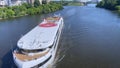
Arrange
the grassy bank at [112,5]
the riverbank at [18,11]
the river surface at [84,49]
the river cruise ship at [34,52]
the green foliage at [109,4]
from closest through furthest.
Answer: the river cruise ship at [34,52]
the river surface at [84,49]
the riverbank at [18,11]
the grassy bank at [112,5]
the green foliage at [109,4]

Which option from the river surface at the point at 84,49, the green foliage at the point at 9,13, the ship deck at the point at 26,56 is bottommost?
the river surface at the point at 84,49

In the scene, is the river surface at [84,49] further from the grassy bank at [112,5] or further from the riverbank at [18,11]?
the grassy bank at [112,5]

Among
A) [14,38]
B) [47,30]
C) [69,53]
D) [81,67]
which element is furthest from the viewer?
[14,38]

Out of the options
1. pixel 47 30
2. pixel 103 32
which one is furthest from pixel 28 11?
pixel 47 30

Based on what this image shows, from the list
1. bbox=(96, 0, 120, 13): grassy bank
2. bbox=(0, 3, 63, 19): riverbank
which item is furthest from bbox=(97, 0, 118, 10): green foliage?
bbox=(0, 3, 63, 19): riverbank

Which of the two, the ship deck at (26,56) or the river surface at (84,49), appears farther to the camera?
the river surface at (84,49)

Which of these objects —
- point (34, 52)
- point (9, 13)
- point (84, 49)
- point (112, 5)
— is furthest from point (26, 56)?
point (112, 5)

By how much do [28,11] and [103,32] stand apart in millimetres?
35427

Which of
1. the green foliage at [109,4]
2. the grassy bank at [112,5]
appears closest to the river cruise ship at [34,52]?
the grassy bank at [112,5]

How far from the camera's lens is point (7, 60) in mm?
21109

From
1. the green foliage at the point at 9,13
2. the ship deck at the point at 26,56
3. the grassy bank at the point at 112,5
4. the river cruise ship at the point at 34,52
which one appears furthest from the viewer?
the grassy bank at the point at 112,5

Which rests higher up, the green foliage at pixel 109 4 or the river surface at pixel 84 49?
the green foliage at pixel 109 4

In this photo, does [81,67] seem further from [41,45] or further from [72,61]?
[41,45]

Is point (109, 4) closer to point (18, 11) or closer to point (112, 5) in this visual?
point (112, 5)
